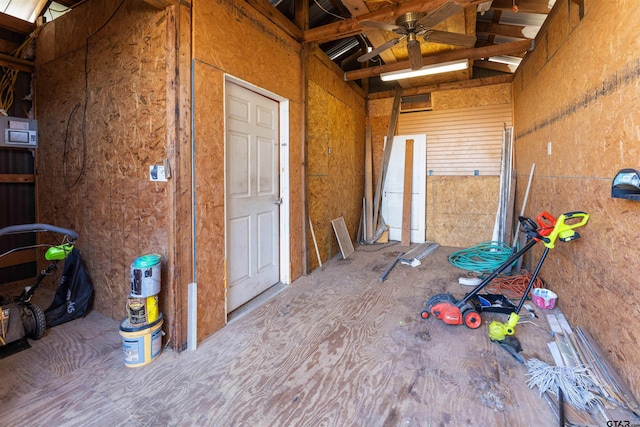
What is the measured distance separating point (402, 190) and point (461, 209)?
1.19 metres

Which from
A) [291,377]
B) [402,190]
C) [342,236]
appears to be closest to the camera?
[291,377]

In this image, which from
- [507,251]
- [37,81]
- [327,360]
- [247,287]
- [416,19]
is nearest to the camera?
[327,360]

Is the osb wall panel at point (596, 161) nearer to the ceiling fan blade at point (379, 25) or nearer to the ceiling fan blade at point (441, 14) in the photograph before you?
the ceiling fan blade at point (441, 14)

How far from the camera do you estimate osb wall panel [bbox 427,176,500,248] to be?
5.73 m

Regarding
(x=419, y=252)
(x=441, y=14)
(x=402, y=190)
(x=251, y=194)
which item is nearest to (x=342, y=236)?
(x=419, y=252)

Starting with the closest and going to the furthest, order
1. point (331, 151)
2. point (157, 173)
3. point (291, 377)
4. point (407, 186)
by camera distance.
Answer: point (291, 377) → point (157, 173) → point (331, 151) → point (407, 186)

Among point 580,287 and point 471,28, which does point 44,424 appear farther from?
point 471,28

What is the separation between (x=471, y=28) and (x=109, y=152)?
4.59 metres

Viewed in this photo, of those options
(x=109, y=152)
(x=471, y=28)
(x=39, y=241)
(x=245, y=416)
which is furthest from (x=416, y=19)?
(x=39, y=241)

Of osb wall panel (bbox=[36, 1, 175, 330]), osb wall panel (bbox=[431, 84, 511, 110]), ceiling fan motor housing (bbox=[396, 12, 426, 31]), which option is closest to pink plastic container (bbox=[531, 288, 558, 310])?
ceiling fan motor housing (bbox=[396, 12, 426, 31])

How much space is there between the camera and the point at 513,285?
12.3ft

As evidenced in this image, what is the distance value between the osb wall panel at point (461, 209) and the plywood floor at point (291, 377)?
3.24 metres

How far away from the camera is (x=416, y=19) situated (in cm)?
304

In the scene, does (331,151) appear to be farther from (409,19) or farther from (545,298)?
(545,298)
